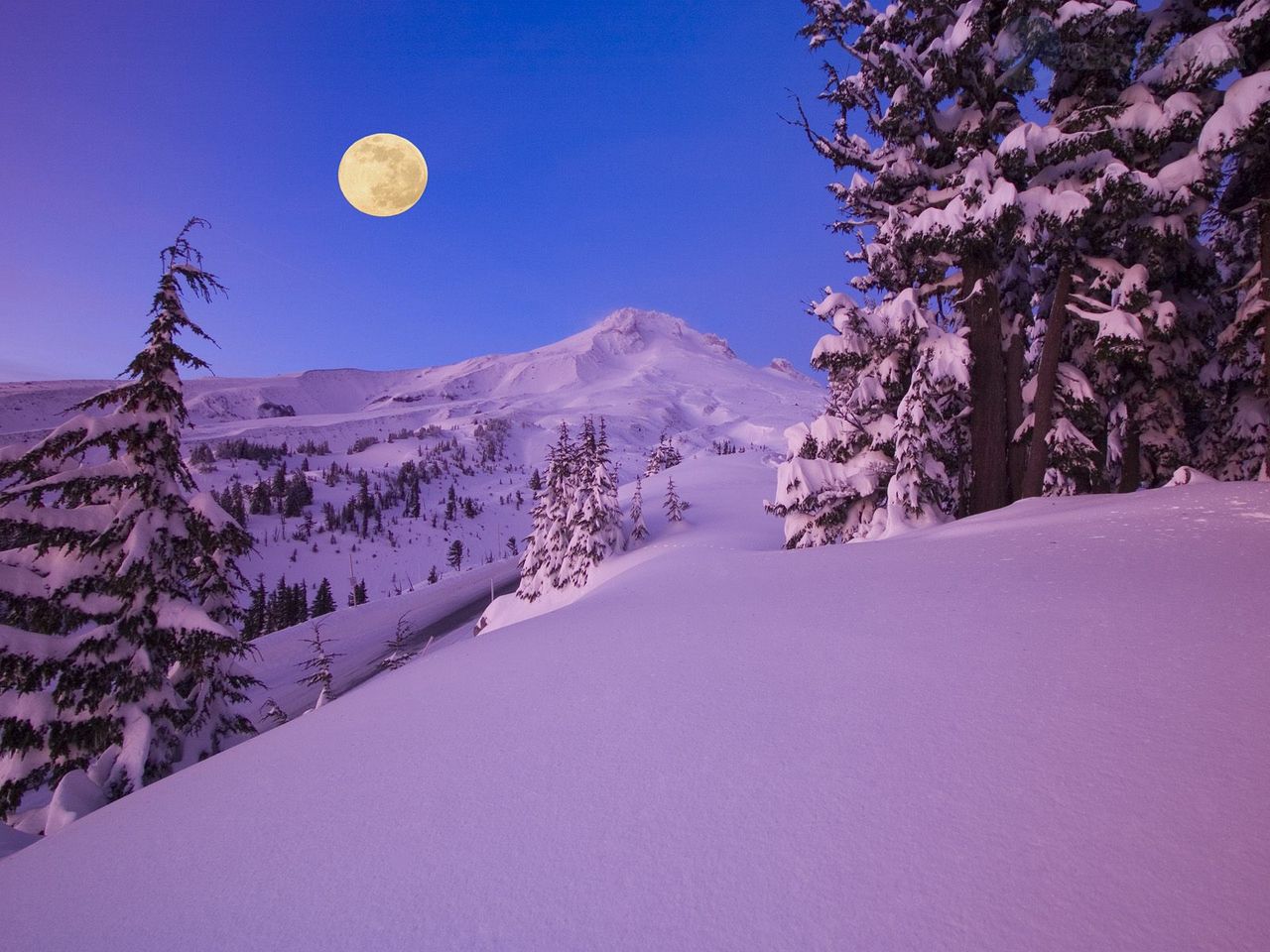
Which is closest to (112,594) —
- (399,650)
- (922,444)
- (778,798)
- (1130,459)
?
(778,798)

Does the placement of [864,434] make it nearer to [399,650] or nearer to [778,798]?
[778,798]

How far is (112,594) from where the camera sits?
8.76 metres

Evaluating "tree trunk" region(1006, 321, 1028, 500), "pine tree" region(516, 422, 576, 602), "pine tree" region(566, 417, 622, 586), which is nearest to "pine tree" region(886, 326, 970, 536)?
"tree trunk" region(1006, 321, 1028, 500)

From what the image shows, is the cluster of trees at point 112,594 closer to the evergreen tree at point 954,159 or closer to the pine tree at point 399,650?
the evergreen tree at point 954,159

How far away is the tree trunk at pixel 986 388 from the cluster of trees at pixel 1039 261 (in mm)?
44

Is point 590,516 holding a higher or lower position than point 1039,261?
lower

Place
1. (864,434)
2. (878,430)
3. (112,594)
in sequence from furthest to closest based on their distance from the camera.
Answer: (864,434) → (878,430) → (112,594)

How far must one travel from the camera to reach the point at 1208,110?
328 inches

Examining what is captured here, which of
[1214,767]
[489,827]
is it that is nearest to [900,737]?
[1214,767]

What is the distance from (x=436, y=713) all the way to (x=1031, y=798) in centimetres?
413

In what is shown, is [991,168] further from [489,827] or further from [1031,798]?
[489,827]

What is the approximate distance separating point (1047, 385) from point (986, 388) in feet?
3.37

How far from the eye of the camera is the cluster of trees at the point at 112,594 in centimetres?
824

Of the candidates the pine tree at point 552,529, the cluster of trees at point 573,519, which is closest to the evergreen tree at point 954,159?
the cluster of trees at point 573,519
